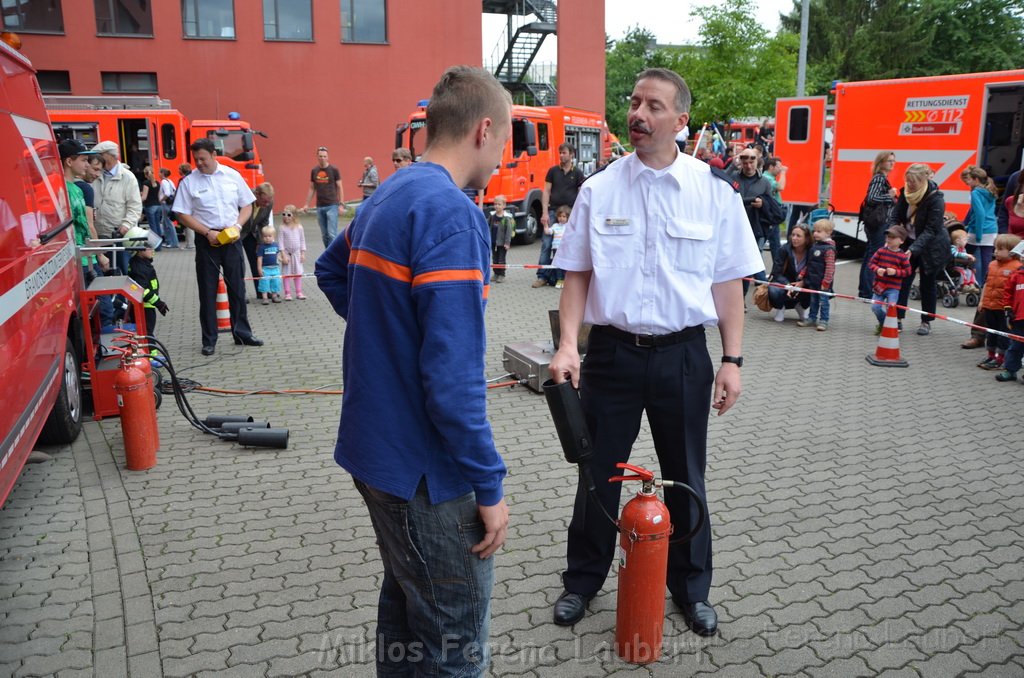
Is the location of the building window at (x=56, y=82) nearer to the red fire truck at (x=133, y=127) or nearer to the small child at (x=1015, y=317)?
the red fire truck at (x=133, y=127)

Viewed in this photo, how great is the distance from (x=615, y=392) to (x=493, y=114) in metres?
1.53

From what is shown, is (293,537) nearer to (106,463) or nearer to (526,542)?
(526,542)

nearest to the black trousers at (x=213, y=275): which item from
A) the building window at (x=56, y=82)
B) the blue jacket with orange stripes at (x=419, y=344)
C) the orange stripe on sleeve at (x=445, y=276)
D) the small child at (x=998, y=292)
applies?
the blue jacket with orange stripes at (x=419, y=344)

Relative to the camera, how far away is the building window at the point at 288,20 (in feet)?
83.0

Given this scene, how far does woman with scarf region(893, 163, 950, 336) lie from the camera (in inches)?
353

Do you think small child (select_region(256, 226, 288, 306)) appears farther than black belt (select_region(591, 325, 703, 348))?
Yes

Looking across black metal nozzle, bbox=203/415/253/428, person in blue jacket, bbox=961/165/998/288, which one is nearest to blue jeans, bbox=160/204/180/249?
black metal nozzle, bbox=203/415/253/428

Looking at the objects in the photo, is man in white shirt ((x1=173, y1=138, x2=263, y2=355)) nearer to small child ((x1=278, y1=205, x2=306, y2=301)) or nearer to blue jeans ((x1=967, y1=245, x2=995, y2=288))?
small child ((x1=278, y1=205, x2=306, y2=301))

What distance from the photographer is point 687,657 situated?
3.38 metres

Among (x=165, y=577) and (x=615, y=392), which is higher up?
(x=615, y=392)

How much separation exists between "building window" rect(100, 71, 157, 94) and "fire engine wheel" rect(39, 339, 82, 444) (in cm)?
2171

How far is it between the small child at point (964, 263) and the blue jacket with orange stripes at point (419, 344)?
1059 centimetres

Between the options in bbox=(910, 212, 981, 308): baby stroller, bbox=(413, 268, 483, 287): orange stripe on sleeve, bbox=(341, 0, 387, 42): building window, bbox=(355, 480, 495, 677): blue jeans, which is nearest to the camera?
bbox=(413, 268, 483, 287): orange stripe on sleeve

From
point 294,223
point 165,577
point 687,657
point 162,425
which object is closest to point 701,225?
point 687,657
